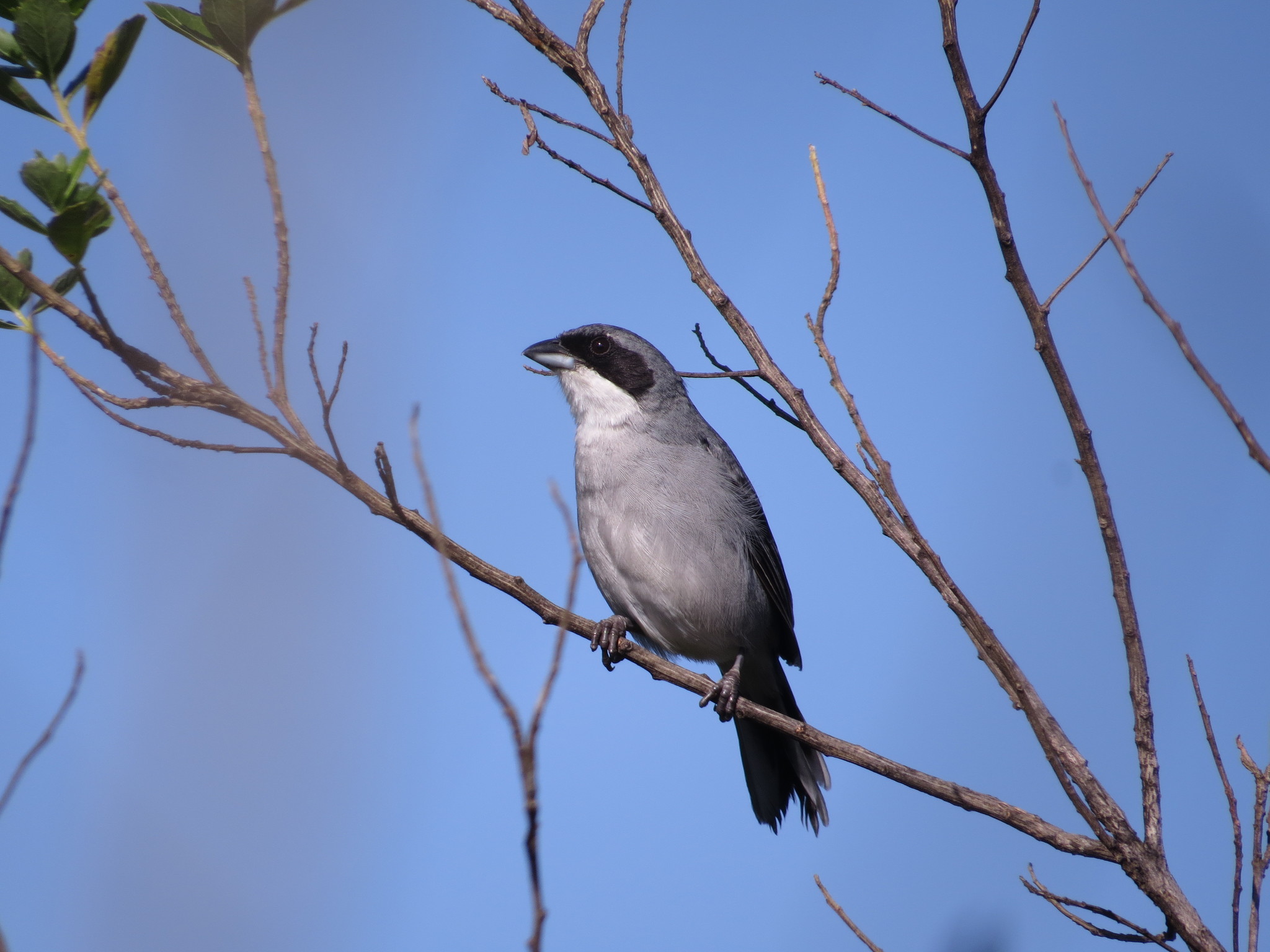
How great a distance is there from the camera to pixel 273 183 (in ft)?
8.26

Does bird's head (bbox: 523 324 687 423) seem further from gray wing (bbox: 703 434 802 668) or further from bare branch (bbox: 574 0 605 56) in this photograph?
bare branch (bbox: 574 0 605 56)

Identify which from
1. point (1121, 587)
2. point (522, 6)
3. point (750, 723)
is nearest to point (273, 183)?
point (522, 6)

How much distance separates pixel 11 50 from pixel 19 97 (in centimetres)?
11

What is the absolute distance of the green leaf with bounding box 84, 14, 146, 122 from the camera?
258 cm

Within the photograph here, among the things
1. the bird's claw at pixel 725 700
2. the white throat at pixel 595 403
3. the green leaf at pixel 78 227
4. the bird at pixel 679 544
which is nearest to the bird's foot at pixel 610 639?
the bird at pixel 679 544

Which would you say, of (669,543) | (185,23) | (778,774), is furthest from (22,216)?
(778,774)

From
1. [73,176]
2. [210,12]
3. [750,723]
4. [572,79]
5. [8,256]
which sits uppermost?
[572,79]

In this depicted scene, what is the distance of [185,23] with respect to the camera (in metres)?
2.73

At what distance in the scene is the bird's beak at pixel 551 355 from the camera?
232 inches

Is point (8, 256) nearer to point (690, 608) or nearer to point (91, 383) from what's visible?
point (91, 383)

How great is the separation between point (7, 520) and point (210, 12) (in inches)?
58.9

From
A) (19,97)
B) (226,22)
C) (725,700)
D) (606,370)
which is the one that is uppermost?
(606,370)

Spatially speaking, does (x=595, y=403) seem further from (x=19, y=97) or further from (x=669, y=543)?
(x=19, y=97)

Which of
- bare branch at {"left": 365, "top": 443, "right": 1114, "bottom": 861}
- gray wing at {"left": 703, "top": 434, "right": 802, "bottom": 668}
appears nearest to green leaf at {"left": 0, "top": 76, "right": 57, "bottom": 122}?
bare branch at {"left": 365, "top": 443, "right": 1114, "bottom": 861}
